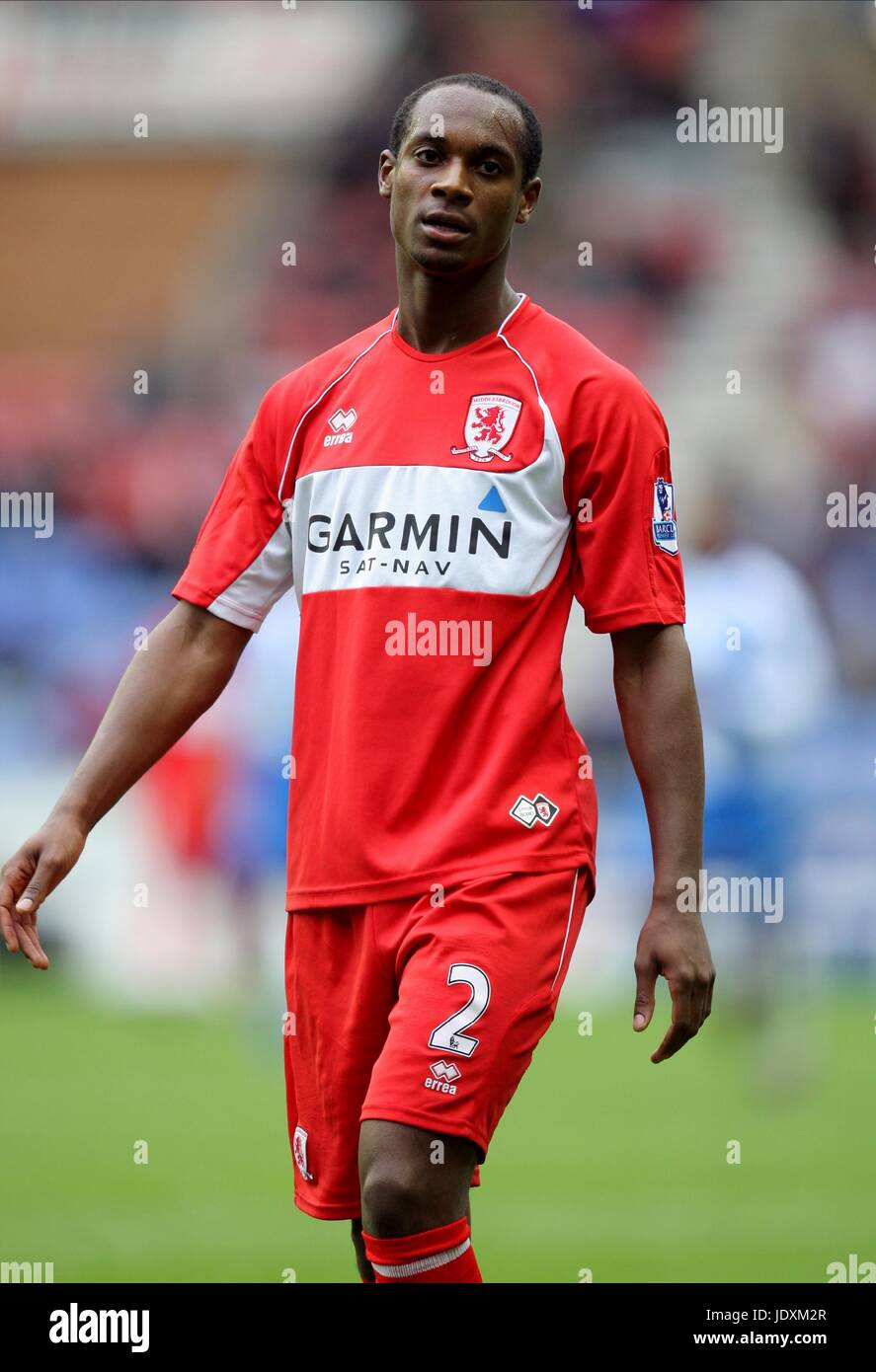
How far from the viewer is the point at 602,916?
9.91 metres

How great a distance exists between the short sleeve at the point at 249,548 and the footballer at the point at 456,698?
75mm

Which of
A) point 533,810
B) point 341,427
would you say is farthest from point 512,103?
point 533,810

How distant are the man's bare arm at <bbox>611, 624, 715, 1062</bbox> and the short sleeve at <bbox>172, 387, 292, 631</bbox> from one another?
0.70 meters

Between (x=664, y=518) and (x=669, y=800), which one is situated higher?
(x=664, y=518)

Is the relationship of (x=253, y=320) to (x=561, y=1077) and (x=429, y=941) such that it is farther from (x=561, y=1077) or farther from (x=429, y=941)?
(x=429, y=941)

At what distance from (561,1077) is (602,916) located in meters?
2.08

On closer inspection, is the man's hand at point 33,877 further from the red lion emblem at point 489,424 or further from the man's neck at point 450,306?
the man's neck at point 450,306

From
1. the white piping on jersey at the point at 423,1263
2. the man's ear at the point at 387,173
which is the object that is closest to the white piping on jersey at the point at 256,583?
the man's ear at the point at 387,173

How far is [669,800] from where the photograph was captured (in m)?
3.42

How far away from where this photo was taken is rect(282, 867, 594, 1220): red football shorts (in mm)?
3184

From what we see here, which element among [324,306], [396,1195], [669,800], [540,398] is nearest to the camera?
[396,1195]

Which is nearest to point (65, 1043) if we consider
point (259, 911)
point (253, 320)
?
point (259, 911)

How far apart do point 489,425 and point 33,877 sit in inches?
45.0

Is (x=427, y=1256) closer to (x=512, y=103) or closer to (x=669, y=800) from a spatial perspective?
(x=669, y=800)
